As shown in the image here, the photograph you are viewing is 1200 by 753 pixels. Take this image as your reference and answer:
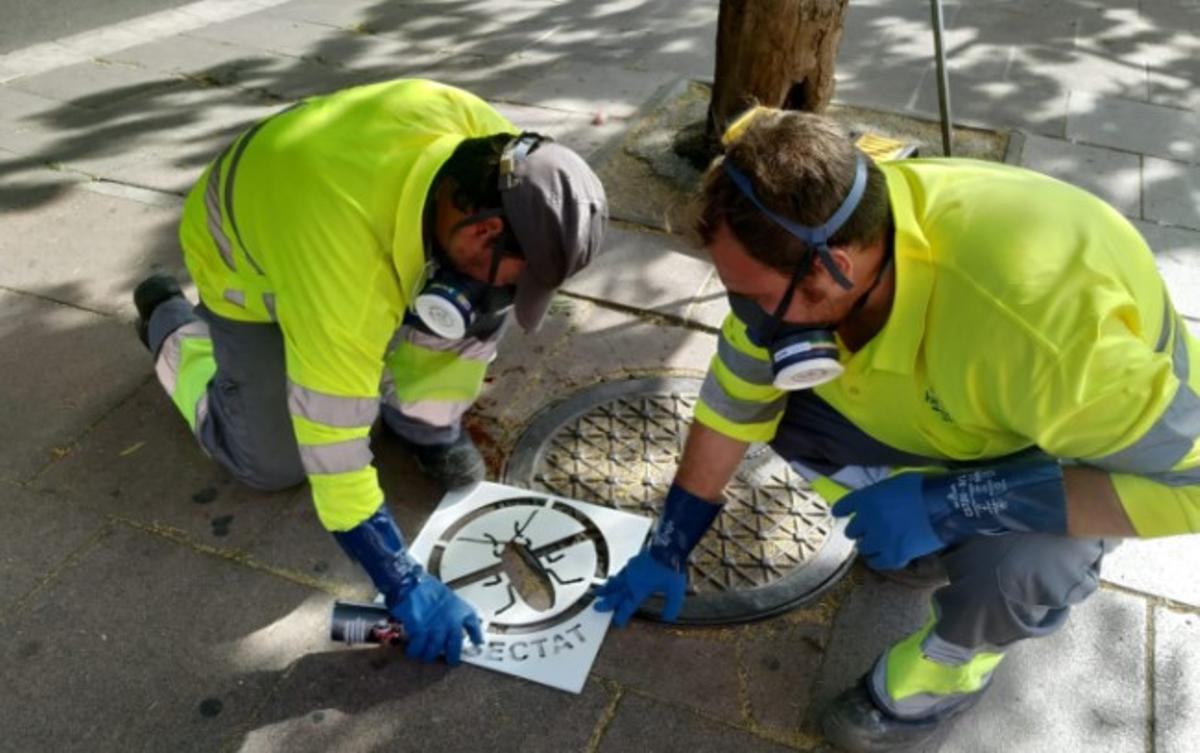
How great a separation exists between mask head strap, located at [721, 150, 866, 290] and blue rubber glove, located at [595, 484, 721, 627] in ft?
2.68

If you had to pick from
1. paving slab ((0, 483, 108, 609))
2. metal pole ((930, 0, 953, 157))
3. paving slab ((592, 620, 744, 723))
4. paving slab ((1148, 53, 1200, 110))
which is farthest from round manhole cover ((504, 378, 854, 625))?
paving slab ((1148, 53, 1200, 110))

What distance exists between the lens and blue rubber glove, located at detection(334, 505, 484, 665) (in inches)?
84.5

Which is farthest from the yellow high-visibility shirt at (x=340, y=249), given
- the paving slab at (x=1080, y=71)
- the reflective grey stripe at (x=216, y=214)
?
the paving slab at (x=1080, y=71)

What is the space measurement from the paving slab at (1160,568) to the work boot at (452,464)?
174cm

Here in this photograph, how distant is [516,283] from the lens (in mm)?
2059

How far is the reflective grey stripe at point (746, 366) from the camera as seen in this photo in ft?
7.11

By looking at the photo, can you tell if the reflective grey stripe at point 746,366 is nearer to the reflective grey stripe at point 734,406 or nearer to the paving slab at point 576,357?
the reflective grey stripe at point 734,406

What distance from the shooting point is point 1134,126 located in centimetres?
493

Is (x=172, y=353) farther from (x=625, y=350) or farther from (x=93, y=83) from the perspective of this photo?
(x=93, y=83)

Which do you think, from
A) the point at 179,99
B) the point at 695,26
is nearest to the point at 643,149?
the point at 695,26

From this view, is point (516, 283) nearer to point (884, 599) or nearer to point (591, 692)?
point (591, 692)

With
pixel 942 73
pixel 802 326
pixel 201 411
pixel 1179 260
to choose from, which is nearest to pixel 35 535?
pixel 201 411

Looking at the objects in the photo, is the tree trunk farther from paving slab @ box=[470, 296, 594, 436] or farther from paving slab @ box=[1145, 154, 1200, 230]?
paving slab @ box=[1145, 154, 1200, 230]

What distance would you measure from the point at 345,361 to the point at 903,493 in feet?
4.04
